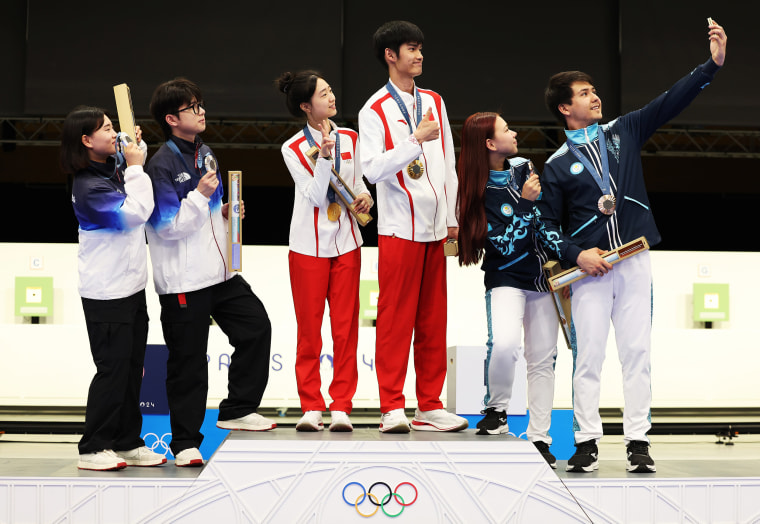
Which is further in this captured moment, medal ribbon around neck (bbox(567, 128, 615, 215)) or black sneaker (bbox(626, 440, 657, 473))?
medal ribbon around neck (bbox(567, 128, 615, 215))

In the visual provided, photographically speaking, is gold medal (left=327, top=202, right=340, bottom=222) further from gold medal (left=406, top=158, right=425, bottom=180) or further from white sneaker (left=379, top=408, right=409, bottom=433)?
white sneaker (left=379, top=408, right=409, bottom=433)

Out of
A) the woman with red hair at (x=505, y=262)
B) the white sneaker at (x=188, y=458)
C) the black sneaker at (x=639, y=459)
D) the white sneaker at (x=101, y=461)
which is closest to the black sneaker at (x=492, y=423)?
the woman with red hair at (x=505, y=262)

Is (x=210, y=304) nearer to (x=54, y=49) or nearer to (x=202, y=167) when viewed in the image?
(x=202, y=167)

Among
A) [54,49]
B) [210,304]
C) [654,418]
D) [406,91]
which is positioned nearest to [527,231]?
[406,91]

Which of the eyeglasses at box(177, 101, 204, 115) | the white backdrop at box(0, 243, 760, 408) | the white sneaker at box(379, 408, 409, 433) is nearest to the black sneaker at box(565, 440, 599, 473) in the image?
the white sneaker at box(379, 408, 409, 433)

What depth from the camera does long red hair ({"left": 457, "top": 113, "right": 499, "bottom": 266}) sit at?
135 inches

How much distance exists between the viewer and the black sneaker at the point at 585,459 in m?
3.07

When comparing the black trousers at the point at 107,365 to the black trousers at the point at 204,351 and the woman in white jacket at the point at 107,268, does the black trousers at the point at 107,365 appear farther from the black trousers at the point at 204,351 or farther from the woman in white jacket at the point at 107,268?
the black trousers at the point at 204,351

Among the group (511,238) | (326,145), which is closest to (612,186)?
(511,238)

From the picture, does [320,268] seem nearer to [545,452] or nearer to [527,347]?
[527,347]

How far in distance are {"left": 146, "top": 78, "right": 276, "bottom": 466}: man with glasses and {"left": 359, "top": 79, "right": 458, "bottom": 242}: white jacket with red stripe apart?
639 millimetres

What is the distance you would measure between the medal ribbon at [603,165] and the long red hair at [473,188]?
16.1 inches

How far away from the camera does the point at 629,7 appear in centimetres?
679

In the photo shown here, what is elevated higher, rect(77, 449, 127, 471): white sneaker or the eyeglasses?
the eyeglasses
